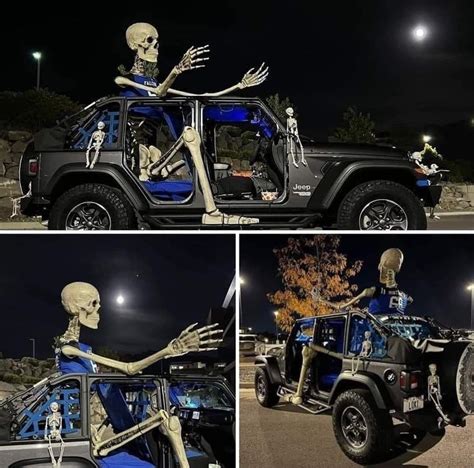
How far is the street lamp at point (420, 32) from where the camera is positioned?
438 centimetres

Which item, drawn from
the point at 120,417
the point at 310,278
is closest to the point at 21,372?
the point at 120,417

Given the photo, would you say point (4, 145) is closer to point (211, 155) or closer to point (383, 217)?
point (211, 155)

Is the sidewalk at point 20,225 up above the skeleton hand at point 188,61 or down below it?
below

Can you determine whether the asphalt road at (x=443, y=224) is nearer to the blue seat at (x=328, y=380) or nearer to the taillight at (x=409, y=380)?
the taillight at (x=409, y=380)

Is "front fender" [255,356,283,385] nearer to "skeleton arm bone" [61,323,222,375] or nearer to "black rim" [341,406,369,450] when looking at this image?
"skeleton arm bone" [61,323,222,375]

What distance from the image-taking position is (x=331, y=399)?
3.64 m

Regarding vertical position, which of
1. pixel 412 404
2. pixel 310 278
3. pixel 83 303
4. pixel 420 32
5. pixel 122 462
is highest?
pixel 420 32

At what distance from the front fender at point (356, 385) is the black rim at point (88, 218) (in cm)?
128

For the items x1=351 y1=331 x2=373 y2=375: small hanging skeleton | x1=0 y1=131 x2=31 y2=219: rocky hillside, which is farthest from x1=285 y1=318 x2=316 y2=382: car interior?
x1=0 y1=131 x2=31 y2=219: rocky hillside

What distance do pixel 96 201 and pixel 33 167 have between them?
1.08 feet

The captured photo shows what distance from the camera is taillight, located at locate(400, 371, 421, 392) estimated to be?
3504 millimetres

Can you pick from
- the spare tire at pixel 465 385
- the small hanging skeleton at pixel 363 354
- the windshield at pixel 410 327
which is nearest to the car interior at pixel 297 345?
the small hanging skeleton at pixel 363 354

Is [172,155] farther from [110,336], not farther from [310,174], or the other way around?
[110,336]

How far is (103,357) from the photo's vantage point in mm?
3588
